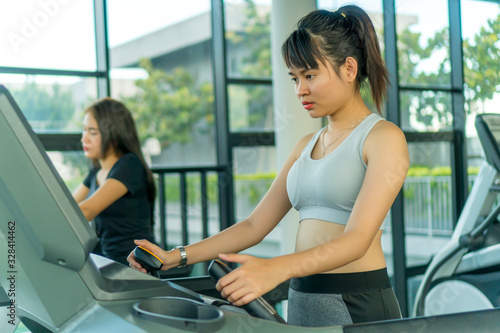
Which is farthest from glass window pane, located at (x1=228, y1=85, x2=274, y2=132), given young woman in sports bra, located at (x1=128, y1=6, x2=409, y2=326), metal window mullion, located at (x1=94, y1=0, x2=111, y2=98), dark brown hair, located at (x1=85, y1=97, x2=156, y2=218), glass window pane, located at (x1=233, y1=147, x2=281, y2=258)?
young woman in sports bra, located at (x1=128, y1=6, x2=409, y2=326)

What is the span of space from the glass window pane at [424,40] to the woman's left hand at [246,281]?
3.77 meters

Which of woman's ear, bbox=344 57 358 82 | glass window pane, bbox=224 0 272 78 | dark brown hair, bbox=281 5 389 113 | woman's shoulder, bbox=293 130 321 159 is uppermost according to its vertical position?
glass window pane, bbox=224 0 272 78

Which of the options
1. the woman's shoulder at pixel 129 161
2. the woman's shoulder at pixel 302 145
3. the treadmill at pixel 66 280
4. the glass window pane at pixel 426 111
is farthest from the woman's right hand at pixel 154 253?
the glass window pane at pixel 426 111

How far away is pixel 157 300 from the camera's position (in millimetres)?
821

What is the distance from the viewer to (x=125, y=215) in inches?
98.1

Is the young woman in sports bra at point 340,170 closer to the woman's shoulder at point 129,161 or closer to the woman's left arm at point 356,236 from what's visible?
the woman's left arm at point 356,236

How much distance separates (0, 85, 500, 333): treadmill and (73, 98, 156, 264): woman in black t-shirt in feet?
5.00

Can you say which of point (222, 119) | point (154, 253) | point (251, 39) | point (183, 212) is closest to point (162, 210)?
Result: point (183, 212)

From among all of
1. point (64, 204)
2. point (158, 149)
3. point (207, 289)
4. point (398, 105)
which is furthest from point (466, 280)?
point (158, 149)

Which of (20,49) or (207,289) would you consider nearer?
(207,289)

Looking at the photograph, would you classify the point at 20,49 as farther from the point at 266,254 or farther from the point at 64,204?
the point at 266,254

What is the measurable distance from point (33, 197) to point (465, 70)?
4.19 meters

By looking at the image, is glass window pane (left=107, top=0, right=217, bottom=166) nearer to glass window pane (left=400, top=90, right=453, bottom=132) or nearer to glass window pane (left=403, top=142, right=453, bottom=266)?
glass window pane (left=403, top=142, right=453, bottom=266)

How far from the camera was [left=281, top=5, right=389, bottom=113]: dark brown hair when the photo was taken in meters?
1.14
